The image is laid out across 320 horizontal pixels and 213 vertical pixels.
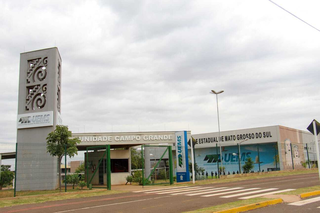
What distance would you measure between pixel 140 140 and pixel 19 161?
1452 cm

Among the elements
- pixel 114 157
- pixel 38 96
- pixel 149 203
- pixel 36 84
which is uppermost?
pixel 36 84

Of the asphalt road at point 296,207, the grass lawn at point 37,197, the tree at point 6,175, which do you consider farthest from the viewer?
the tree at point 6,175

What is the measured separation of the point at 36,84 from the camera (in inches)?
992

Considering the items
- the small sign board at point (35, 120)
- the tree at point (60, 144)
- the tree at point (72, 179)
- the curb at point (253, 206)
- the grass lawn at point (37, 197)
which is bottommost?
the grass lawn at point (37, 197)

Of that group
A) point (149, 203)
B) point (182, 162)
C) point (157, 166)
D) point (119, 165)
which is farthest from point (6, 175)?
point (149, 203)

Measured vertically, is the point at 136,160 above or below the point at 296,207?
above

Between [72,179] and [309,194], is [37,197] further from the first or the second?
[309,194]

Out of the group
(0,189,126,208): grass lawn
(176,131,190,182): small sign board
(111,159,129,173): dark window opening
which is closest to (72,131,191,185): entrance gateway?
(111,159,129,173): dark window opening

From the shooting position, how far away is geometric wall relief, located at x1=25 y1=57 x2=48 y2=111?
24953 millimetres

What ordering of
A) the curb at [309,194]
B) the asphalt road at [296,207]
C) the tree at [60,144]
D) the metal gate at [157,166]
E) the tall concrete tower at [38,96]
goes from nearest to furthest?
1. the asphalt road at [296,207]
2. the curb at [309,194]
3. the tree at [60,144]
4. the metal gate at [157,166]
5. the tall concrete tower at [38,96]

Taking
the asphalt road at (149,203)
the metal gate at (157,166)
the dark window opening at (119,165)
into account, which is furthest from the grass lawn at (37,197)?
the dark window opening at (119,165)

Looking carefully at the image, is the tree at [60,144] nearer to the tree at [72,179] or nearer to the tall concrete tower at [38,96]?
the tree at [72,179]

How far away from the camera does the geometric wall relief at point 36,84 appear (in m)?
25.0

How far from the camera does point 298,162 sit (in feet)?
148
